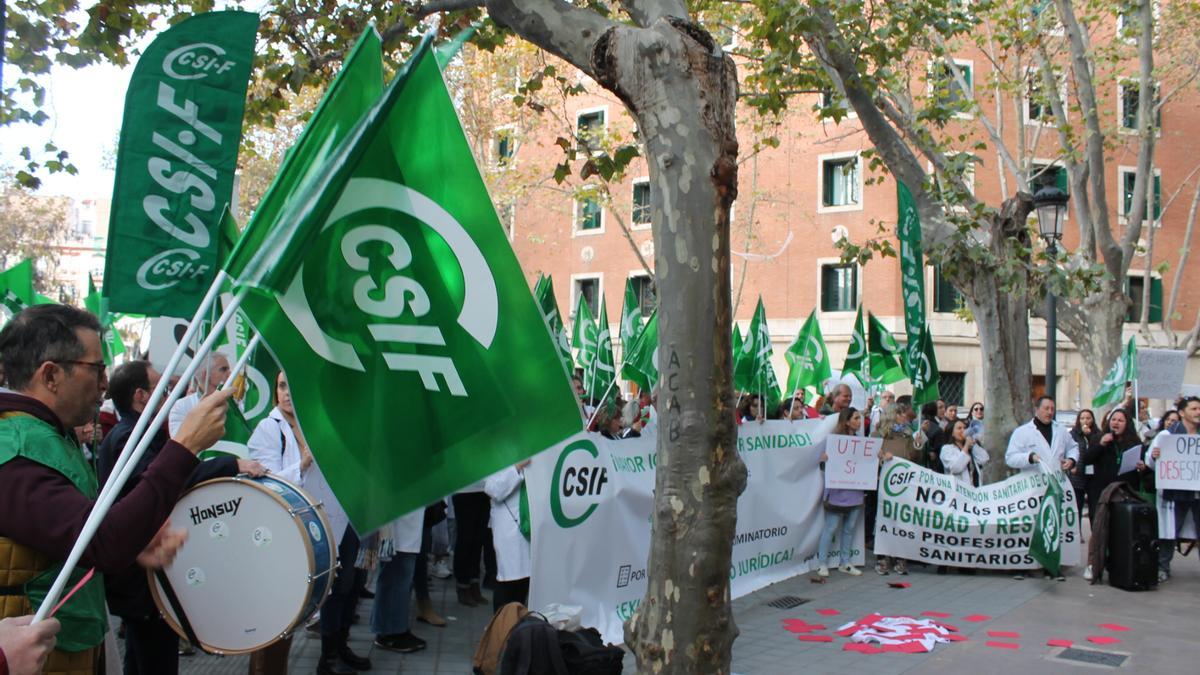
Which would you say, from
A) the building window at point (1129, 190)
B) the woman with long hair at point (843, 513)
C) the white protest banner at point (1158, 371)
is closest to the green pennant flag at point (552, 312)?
the woman with long hair at point (843, 513)

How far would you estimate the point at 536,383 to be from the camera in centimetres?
310

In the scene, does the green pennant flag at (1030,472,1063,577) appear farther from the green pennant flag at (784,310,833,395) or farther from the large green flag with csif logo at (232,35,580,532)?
the large green flag with csif logo at (232,35,580,532)

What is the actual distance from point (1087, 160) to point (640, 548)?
14.1 metres

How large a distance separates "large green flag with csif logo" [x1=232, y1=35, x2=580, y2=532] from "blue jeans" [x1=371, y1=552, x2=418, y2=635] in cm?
423

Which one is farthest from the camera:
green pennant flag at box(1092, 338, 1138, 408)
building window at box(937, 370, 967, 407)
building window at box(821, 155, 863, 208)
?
building window at box(821, 155, 863, 208)

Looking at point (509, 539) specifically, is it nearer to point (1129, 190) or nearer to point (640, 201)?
point (640, 201)

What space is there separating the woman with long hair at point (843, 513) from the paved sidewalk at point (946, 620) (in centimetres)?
22

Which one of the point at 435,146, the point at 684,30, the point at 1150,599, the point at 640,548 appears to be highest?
the point at 684,30

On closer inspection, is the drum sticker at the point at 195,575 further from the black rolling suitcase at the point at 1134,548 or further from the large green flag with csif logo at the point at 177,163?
the black rolling suitcase at the point at 1134,548

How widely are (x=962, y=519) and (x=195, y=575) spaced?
29.5ft

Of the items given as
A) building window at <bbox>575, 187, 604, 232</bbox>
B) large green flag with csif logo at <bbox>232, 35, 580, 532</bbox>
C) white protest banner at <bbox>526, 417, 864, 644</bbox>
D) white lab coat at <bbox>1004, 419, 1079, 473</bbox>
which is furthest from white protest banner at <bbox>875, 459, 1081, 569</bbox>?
building window at <bbox>575, 187, 604, 232</bbox>

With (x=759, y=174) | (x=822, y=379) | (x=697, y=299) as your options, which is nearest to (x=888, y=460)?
(x=822, y=379)

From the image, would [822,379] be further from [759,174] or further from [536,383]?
[759,174]

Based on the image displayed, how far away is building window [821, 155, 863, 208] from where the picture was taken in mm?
33938
